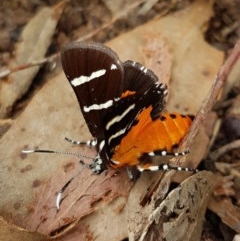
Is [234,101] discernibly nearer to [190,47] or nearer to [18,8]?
[190,47]

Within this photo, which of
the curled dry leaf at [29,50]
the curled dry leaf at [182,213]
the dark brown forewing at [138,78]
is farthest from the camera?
the curled dry leaf at [29,50]

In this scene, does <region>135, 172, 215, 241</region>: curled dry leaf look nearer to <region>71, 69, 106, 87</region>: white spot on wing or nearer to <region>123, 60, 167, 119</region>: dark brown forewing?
<region>123, 60, 167, 119</region>: dark brown forewing

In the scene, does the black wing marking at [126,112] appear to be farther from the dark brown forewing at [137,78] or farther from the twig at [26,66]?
the twig at [26,66]

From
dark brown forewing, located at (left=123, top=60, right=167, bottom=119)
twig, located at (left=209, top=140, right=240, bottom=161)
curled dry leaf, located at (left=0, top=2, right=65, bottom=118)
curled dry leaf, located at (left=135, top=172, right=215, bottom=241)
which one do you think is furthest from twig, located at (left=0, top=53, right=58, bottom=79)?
curled dry leaf, located at (left=135, top=172, right=215, bottom=241)

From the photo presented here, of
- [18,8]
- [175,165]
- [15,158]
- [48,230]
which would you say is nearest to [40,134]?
[15,158]

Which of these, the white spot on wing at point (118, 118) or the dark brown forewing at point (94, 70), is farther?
the white spot on wing at point (118, 118)

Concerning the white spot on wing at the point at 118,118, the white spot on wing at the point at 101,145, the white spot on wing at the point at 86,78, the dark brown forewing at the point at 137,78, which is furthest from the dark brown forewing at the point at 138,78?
the white spot on wing at the point at 101,145
